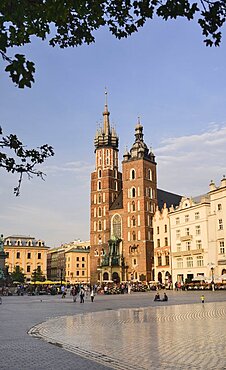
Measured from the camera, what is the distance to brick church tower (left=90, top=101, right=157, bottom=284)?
3610 inches

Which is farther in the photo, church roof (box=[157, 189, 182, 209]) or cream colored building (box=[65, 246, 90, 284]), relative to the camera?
cream colored building (box=[65, 246, 90, 284])

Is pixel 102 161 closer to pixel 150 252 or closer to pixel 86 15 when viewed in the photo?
pixel 150 252

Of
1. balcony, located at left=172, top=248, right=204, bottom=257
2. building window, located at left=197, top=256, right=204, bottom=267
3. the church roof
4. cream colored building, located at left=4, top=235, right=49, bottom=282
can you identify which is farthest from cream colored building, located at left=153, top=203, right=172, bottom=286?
cream colored building, located at left=4, top=235, right=49, bottom=282

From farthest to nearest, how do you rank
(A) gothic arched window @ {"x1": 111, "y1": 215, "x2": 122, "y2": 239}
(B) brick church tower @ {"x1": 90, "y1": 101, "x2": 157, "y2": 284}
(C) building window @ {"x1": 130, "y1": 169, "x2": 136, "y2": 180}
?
(A) gothic arched window @ {"x1": 111, "y1": 215, "x2": 122, "y2": 239}
(C) building window @ {"x1": 130, "y1": 169, "x2": 136, "y2": 180}
(B) brick church tower @ {"x1": 90, "y1": 101, "x2": 157, "y2": 284}

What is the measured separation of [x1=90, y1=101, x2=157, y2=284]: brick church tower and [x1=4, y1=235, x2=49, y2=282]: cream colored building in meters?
34.8

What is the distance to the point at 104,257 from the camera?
315 feet

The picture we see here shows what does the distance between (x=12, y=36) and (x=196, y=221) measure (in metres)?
65.5

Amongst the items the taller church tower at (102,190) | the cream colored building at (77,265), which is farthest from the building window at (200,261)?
the cream colored building at (77,265)

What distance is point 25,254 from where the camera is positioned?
131m

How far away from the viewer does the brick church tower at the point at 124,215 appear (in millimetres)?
91688

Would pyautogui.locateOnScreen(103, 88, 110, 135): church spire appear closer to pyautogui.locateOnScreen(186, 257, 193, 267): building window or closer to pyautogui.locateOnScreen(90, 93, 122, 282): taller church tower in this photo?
pyautogui.locateOnScreen(90, 93, 122, 282): taller church tower

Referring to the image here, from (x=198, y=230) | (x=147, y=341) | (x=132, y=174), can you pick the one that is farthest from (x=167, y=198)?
(x=147, y=341)

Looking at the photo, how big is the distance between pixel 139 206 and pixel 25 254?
50.0m

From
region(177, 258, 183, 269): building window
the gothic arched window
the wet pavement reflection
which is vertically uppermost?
the gothic arched window
